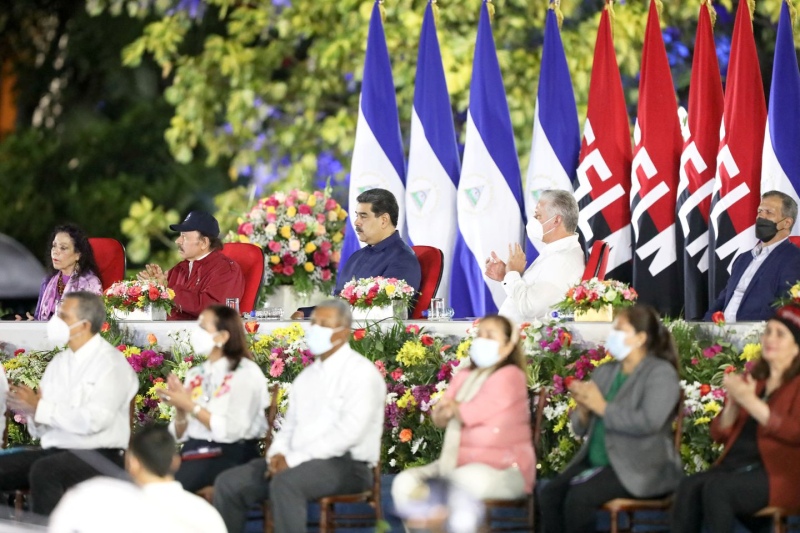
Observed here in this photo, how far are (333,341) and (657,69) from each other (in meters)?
4.30

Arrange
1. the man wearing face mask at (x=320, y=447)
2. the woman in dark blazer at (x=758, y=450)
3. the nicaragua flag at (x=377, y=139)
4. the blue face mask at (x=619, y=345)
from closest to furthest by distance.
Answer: the woman in dark blazer at (x=758, y=450)
the blue face mask at (x=619, y=345)
the man wearing face mask at (x=320, y=447)
the nicaragua flag at (x=377, y=139)

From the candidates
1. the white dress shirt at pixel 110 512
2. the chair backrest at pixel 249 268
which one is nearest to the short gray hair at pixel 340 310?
the white dress shirt at pixel 110 512

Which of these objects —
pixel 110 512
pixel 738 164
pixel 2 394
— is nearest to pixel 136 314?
pixel 2 394

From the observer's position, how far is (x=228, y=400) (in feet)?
21.6

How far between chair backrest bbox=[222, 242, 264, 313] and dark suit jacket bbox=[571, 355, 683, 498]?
3713mm

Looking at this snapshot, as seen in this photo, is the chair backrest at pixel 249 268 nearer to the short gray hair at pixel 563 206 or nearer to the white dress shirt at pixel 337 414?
the short gray hair at pixel 563 206

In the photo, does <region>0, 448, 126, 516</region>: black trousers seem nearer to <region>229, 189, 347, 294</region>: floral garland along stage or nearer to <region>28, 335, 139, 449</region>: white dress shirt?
<region>28, 335, 139, 449</region>: white dress shirt

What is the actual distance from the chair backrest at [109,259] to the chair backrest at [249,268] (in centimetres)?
74

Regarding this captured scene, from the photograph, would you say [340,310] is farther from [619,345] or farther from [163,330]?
[163,330]

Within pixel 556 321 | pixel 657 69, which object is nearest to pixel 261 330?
pixel 556 321

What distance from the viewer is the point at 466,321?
Result: 315 inches

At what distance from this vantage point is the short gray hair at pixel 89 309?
6848mm

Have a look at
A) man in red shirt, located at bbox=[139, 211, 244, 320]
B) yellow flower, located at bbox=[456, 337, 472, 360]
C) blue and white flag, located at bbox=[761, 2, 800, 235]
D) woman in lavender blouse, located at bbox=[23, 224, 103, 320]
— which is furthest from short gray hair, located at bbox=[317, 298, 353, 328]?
blue and white flag, located at bbox=[761, 2, 800, 235]

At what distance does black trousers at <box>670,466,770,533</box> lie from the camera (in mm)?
5715
